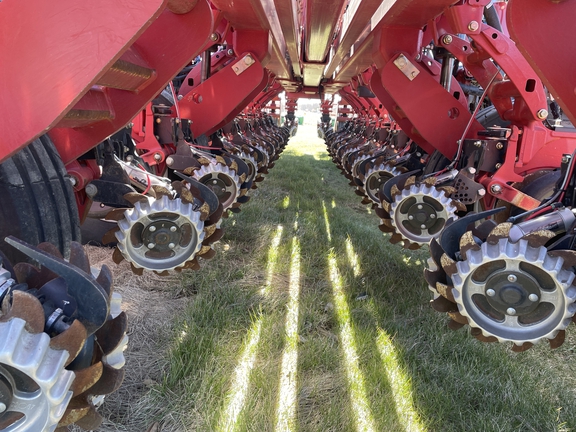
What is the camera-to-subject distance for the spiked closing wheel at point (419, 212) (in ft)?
9.65

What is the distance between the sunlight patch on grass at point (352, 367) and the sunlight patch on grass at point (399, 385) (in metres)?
0.12

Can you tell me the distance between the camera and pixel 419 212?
10.0 feet

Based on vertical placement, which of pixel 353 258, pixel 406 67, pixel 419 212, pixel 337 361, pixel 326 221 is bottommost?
pixel 326 221

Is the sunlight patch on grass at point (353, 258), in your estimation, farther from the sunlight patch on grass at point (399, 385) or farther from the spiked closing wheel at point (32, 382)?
the spiked closing wheel at point (32, 382)

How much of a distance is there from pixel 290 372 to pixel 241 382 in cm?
22

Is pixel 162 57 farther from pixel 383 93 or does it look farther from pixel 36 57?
pixel 383 93

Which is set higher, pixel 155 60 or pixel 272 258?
pixel 155 60

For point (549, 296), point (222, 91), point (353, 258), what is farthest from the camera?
point (222, 91)

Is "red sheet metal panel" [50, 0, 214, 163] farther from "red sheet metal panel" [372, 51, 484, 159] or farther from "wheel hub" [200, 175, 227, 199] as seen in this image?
"red sheet metal panel" [372, 51, 484, 159]

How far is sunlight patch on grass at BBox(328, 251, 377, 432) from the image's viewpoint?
5.40ft

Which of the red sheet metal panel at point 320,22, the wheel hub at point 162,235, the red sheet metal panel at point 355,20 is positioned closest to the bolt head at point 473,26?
the red sheet metal panel at point 355,20

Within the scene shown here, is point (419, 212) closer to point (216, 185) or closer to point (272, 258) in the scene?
point (272, 258)

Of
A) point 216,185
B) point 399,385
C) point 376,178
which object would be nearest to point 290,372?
point 399,385

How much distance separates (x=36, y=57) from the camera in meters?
1.00
